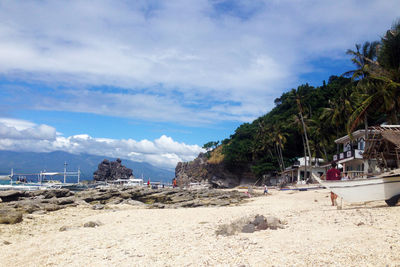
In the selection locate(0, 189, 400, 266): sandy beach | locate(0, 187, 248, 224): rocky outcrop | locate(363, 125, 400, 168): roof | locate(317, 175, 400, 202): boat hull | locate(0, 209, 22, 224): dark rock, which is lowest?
locate(0, 187, 248, 224): rocky outcrop

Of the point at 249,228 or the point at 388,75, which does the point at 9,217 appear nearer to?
the point at 249,228

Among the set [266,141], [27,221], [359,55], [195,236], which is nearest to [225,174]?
[266,141]

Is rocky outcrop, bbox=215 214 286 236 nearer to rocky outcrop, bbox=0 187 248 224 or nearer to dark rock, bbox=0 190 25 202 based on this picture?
rocky outcrop, bbox=0 187 248 224

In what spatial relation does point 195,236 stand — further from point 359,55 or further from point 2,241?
point 359,55

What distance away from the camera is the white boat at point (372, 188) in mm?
11117

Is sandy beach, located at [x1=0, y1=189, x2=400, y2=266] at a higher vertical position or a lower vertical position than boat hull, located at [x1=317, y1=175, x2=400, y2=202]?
lower

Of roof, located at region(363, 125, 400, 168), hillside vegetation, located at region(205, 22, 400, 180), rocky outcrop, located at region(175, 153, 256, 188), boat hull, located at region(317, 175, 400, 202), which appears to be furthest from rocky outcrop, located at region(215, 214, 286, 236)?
rocky outcrop, located at region(175, 153, 256, 188)

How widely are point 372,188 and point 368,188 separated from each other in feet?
0.42

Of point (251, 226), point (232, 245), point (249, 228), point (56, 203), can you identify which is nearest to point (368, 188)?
point (251, 226)

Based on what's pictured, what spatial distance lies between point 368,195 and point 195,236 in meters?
6.55

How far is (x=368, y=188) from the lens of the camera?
37.4ft

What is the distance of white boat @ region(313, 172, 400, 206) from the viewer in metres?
11.1

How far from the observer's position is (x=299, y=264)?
18.9ft

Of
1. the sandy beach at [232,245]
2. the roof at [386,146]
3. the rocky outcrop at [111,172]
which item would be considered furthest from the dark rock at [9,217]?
the rocky outcrop at [111,172]
